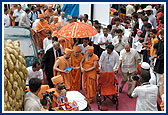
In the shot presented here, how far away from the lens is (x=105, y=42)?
8508mm

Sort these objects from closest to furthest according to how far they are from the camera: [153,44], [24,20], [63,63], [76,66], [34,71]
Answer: [34,71] < [63,63] < [76,66] < [153,44] < [24,20]

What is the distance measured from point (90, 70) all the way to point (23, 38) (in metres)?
2.24

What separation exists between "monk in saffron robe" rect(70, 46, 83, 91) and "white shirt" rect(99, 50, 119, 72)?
61cm

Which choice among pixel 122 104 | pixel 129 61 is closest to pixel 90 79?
pixel 122 104

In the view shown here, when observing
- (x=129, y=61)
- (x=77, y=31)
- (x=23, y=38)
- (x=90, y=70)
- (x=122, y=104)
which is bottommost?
(x=122, y=104)

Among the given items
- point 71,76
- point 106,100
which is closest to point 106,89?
point 106,100

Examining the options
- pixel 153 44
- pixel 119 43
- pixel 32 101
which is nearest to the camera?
pixel 32 101

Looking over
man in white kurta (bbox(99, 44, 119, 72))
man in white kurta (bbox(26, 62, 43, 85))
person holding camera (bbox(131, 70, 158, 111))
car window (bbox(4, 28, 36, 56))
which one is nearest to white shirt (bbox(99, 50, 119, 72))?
man in white kurta (bbox(99, 44, 119, 72))

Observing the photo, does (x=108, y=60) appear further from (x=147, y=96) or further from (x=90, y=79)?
(x=147, y=96)

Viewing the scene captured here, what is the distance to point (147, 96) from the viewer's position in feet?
14.3

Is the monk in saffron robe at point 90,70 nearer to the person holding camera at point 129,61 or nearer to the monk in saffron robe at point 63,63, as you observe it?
the monk in saffron robe at point 63,63

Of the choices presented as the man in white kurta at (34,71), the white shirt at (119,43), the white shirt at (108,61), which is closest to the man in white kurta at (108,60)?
the white shirt at (108,61)

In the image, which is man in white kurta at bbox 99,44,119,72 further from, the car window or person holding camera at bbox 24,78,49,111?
person holding camera at bbox 24,78,49,111

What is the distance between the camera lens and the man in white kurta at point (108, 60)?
23.1 ft
